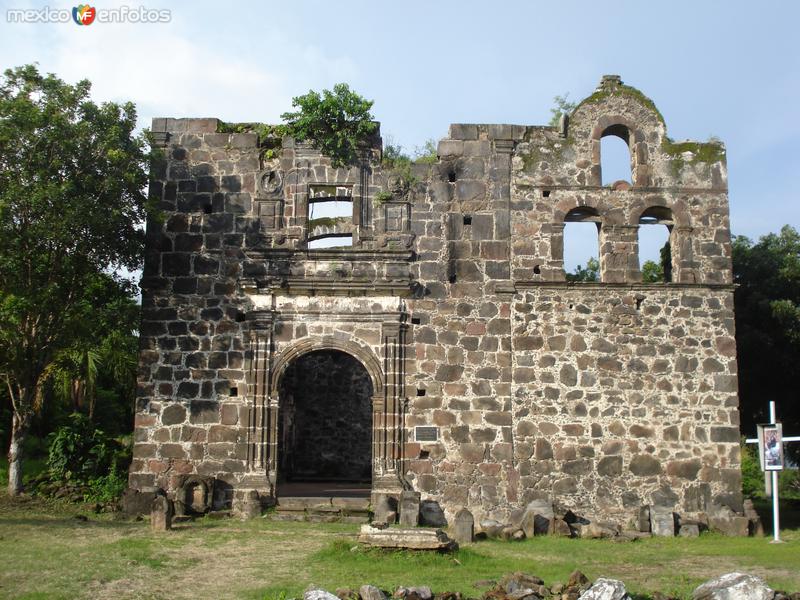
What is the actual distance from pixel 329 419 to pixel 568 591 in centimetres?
1387

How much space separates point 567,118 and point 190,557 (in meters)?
11.0

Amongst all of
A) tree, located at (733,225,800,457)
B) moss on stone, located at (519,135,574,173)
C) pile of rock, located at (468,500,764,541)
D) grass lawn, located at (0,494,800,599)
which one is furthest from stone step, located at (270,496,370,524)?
tree, located at (733,225,800,457)

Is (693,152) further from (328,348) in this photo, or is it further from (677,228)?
(328,348)

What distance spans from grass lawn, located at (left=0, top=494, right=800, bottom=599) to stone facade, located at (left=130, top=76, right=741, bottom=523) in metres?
1.77

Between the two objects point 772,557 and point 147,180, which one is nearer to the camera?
point 772,557

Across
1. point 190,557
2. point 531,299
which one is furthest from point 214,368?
point 531,299

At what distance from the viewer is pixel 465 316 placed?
16031 millimetres

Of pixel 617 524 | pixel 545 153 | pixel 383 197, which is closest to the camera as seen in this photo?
pixel 617 524

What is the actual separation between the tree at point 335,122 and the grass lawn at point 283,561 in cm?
716

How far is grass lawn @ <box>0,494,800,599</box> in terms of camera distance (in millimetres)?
9781

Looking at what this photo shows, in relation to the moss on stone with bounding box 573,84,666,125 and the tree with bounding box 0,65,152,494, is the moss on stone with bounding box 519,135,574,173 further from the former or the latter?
the tree with bounding box 0,65,152,494

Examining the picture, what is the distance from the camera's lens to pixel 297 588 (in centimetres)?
958

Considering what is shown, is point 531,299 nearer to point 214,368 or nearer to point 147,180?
point 214,368

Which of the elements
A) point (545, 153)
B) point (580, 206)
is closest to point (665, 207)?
point (580, 206)
